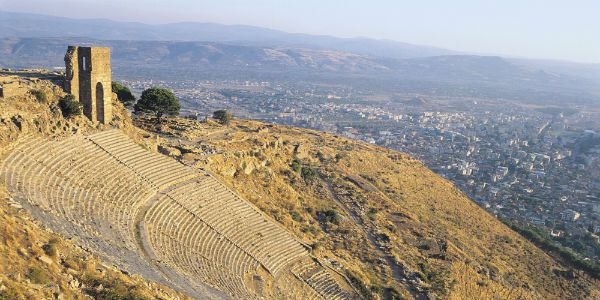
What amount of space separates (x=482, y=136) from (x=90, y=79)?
368 ft

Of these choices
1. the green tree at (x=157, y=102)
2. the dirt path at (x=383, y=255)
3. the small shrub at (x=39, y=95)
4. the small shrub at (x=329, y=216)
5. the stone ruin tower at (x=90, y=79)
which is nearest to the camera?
the small shrub at (x=39, y=95)

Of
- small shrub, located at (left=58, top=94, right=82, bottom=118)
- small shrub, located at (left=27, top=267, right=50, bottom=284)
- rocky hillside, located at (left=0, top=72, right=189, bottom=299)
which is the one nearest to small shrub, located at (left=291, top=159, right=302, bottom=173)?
small shrub, located at (left=58, top=94, right=82, bottom=118)

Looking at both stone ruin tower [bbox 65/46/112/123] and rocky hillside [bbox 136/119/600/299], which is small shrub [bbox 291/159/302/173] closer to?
rocky hillside [bbox 136/119/600/299]

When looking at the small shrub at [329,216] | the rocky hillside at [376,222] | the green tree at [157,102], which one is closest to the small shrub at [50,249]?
the rocky hillside at [376,222]

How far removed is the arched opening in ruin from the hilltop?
61cm

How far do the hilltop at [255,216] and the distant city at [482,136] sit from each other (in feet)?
44.9

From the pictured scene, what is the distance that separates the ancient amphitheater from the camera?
16641 mm

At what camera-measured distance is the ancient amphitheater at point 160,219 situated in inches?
655

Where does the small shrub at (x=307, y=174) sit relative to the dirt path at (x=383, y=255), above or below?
above

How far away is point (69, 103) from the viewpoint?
23234 mm

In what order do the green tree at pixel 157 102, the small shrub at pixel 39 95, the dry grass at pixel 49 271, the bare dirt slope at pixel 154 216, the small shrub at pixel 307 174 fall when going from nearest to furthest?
1. the dry grass at pixel 49 271
2. the bare dirt slope at pixel 154 216
3. the small shrub at pixel 39 95
4. the small shrub at pixel 307 174
5. the green tree at pixel 157 102

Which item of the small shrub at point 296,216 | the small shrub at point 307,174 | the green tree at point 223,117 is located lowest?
the small shrub at point 296,216

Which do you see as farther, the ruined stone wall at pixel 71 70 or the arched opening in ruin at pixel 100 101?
the arched opening in ruin at pixel 100 101

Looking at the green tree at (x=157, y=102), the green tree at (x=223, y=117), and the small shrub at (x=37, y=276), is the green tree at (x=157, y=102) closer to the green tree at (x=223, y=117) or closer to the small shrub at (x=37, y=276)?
the green tree at (x=223, y=117)
